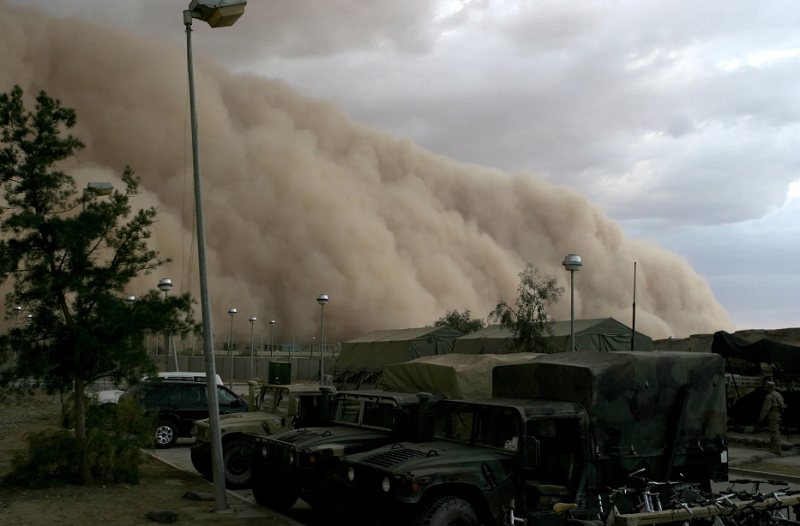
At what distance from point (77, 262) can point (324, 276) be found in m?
57.9

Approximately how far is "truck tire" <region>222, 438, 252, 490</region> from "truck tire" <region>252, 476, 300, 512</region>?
71.5 inches

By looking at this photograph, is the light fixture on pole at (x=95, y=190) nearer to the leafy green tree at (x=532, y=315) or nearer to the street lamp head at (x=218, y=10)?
the street lamp head at (x=218, y=10)

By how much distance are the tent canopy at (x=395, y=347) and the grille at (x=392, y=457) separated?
23.3 meters

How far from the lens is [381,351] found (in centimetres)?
3238

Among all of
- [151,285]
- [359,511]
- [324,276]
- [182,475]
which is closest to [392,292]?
[324,276]

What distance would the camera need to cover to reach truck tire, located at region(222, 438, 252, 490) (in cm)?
1145

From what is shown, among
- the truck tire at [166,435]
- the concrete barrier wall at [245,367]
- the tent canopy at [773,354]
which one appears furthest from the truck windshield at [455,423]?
the concrete barrier wall at [245,367]

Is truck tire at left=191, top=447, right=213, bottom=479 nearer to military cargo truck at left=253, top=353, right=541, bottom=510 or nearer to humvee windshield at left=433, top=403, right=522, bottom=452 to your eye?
military cargo truck at left=253, top=353, right=541, bottom=510

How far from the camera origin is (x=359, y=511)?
698cm

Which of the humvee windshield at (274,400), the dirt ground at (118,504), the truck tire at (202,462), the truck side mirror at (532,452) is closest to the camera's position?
the truck side mirror at (532,452)

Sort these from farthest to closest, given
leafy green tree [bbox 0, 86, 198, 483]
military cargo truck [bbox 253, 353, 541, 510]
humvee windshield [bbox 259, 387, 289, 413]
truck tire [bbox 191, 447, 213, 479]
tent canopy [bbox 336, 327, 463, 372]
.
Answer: tent canopy [bbox 336, 327, 463, 372] < humvee windshield [bbox 259, 387, 289, 413] < truck tire [bbox 191, 447, 213, 479] < leafy green tree [bbox 0, 86, 198, 483] < military cargo truck [bbox 253, 353, 541, 510]

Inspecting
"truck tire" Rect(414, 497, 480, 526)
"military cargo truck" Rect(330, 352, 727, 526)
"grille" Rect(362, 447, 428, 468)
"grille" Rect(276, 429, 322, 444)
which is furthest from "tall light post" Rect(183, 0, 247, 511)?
"truck tire" Rect(414, 497, 480, 526)

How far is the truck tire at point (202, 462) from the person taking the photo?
12.1 metres

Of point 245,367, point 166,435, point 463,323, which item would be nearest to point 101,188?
point 166,435
